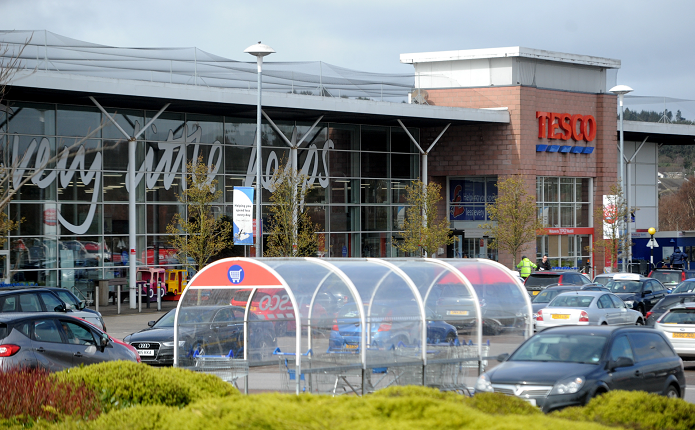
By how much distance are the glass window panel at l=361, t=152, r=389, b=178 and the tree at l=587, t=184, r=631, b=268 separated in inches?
455

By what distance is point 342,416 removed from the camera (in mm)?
5988

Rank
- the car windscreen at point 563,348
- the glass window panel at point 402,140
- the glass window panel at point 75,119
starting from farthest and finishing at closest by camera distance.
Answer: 1. the glass window panel at point 402,140
2. the glass window panel at point 75,119
3. the car windscreen at point 563,348

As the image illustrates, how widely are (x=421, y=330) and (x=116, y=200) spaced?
23.7 meters

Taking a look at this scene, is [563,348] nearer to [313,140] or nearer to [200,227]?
[200,227]

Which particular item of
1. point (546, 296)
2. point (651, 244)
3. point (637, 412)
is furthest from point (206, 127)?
point (637, 412)

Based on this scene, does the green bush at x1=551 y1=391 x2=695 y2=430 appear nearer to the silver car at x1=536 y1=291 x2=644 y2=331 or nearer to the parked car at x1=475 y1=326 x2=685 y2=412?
the parked car at x1=475 y1=326 x2=685 y2=412

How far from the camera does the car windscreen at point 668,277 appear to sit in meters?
34.0

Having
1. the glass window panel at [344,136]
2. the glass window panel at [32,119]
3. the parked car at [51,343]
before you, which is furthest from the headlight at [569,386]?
the glass window panel at [344,136]

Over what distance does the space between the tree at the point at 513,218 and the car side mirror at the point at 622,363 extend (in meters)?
28.6

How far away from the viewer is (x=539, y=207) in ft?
149

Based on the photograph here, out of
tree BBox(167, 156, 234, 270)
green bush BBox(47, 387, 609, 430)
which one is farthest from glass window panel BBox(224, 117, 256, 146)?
green bush BBox(47, 387, 609, 430)

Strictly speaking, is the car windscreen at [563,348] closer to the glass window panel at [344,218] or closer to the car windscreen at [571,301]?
the car windscreen at [571,301]

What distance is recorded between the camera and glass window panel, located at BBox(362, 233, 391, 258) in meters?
42.5

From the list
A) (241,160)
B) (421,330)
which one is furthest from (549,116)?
(421,330)
